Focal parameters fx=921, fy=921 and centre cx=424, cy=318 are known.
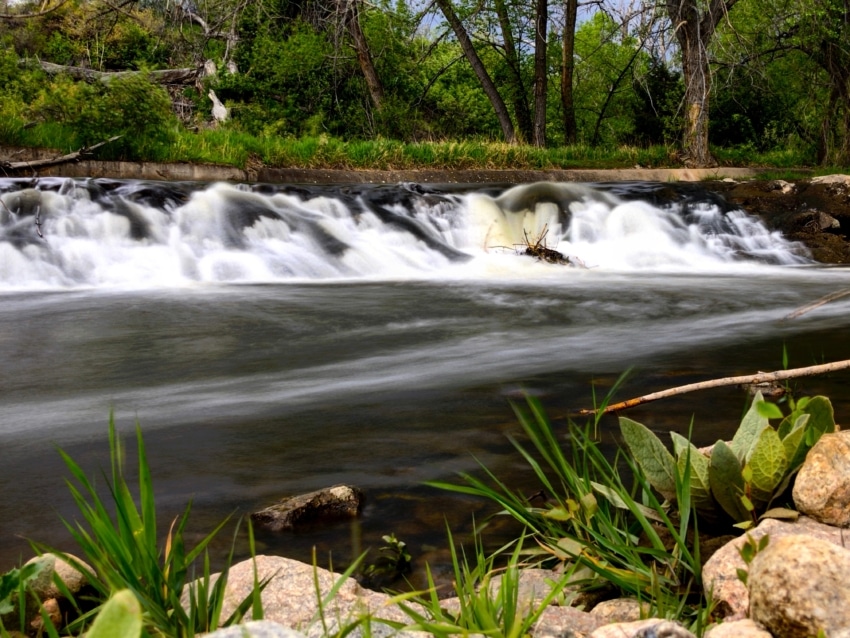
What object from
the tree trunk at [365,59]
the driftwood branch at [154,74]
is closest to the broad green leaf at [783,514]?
the tree trunk at [365,59]

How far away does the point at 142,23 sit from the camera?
82.1 feet

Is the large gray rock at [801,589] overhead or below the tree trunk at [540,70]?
below

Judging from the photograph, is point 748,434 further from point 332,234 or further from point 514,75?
point 514,75

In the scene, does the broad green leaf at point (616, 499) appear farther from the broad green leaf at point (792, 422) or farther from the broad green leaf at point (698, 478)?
the broad green leaf at point (792, 422)

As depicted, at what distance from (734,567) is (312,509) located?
4.29 feet

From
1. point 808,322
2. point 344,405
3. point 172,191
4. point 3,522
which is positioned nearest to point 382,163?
point 172,191

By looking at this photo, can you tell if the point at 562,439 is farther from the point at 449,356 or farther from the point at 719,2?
the point at 719,2

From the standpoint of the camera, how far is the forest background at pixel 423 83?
44.8 feet

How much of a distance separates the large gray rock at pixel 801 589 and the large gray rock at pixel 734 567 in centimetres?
16

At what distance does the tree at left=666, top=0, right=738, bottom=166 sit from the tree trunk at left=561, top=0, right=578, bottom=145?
271 centimetres

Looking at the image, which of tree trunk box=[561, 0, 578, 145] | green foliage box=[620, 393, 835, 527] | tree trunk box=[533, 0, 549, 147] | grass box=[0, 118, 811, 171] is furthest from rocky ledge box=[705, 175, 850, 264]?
green foliage box=[620, 393, 835, 527]

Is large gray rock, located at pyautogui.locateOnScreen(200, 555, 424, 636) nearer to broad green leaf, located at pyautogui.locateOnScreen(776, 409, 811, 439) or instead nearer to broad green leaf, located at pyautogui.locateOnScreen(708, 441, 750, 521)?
broad green leaf, located at pyautogui.locateOnScreen(708, 441, 750, 521)

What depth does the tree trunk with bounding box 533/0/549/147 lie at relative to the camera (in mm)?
18094

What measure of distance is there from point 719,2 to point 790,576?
14.9m
